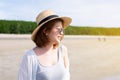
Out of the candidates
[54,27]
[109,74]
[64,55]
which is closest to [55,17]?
[54,27]

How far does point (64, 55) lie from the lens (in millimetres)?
2752

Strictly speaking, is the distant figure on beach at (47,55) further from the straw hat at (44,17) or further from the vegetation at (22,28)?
the vegetation at (22,28)

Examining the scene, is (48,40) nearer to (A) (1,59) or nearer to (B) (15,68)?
(B) (15,68)

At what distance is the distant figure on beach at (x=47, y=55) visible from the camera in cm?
260

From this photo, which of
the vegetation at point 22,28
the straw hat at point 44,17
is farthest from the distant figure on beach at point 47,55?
the vegetation at point 22,28

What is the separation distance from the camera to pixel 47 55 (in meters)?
2.68

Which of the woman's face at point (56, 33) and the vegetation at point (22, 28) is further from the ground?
the woman's face at point (56, 33)

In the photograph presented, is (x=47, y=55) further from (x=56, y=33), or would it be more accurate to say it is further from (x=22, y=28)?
(x=22, y=28)

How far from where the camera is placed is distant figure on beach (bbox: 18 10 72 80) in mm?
2596

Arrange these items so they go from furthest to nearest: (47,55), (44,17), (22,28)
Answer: (22,28) → (44,17) → (47,55)

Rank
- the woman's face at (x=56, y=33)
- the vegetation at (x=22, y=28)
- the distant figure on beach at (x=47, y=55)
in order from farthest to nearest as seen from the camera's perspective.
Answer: the vegetation at (x=22, y=28) < the woman's face at (x=56, y=33) < the distant figure on beach at (x=47, y=55)

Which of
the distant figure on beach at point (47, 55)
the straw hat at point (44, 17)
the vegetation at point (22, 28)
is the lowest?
the vegetation at point (22, 28)

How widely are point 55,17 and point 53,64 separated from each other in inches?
14.0

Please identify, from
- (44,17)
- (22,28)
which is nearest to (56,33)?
(44,17)
